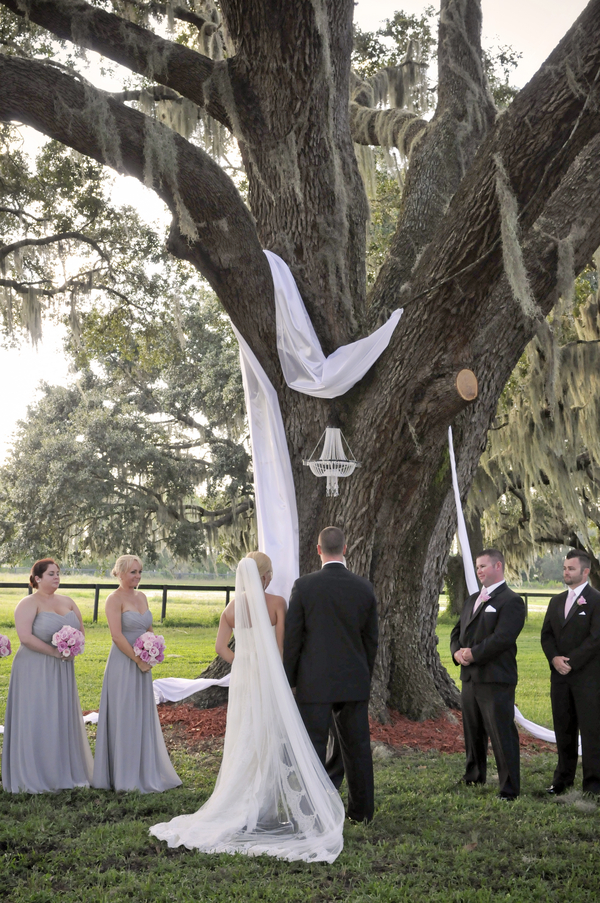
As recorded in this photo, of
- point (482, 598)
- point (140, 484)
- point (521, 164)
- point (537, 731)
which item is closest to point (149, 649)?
point (482, 598)

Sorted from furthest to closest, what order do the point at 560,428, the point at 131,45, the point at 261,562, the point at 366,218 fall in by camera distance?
the point at 560,428, the point at 366,218, the point at 131,45, the point at 261,562

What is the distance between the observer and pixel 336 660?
13.6 feet

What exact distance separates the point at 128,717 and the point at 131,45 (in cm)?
493

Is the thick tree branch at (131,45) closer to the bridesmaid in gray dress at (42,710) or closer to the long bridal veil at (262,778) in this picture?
the bridesmaid in gray dress at (42,710)

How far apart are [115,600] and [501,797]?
2733 mm

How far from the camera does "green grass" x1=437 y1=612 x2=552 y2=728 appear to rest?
788 centimetres

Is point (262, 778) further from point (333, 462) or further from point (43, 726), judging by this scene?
point (333, 462)

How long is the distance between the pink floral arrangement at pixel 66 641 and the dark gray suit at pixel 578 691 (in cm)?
311

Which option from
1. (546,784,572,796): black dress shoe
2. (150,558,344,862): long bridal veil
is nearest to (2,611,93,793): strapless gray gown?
(150,558,344,862): long bridal veil

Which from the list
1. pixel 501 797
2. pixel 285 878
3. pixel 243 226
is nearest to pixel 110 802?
pixel 285 878

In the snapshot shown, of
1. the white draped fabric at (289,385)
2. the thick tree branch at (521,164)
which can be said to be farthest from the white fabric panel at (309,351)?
the thick tree branch at (521,164)

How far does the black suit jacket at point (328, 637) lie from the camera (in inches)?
163

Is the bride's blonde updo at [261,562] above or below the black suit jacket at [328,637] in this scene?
above

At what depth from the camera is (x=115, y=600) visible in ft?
16.9
